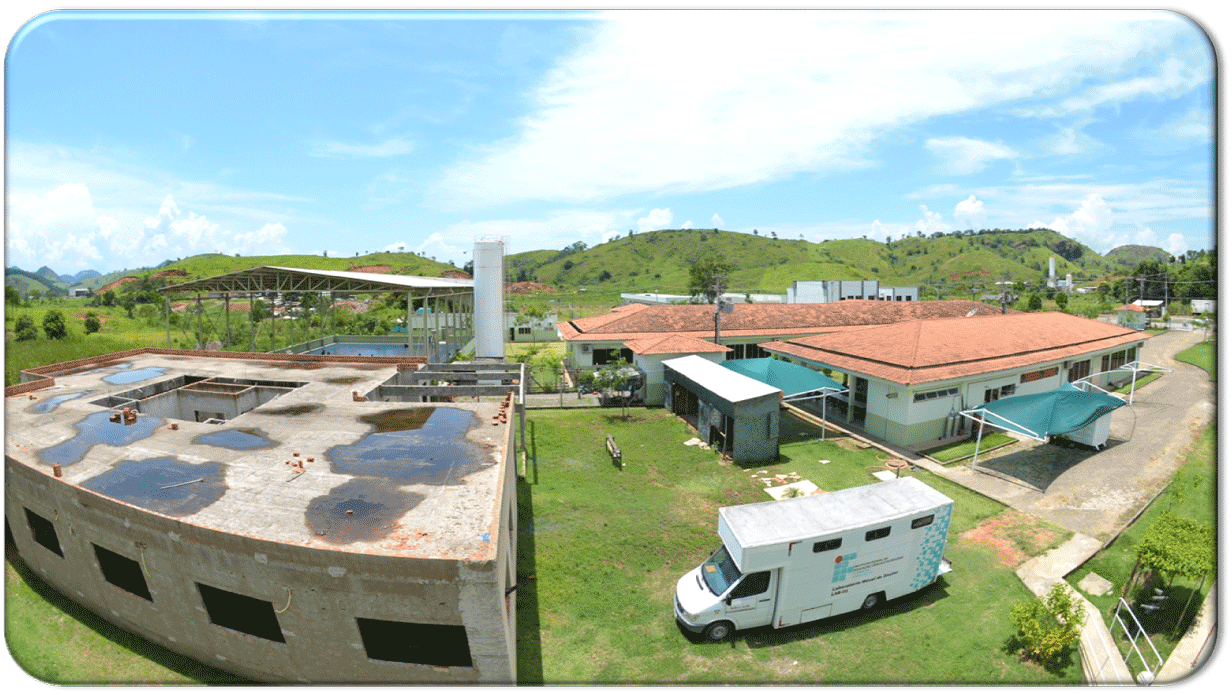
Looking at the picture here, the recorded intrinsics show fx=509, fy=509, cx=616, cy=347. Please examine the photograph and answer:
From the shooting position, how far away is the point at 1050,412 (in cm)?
1549

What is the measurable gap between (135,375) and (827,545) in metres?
21.8

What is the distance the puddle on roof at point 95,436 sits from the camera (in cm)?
969

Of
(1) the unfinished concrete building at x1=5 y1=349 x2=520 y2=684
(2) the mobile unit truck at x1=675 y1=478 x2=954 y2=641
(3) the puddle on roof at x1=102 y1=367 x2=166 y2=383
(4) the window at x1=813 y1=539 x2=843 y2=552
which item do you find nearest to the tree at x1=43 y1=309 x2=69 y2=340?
(3) the puddle on roof at x1=102 y1=367 x2=166 y2=383

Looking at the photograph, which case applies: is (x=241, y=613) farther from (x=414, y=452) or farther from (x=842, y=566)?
(x=842, y=566)

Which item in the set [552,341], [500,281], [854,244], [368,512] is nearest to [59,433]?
[368,512]

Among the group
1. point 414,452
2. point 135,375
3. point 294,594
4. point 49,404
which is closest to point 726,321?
point 414,452

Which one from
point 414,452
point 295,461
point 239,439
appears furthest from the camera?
point 239,439

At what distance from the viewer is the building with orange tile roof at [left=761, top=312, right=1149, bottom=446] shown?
59.8ft

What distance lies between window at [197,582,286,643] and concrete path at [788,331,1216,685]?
39.4 feet

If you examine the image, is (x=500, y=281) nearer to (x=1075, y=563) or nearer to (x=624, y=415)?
(x=624, y=415)

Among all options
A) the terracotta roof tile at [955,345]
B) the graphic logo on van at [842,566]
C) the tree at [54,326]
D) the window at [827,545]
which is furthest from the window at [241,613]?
the tree at [54,326]

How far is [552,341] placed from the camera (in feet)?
152

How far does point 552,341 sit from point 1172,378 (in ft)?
132

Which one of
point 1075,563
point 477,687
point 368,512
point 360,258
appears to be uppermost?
point 360,258
